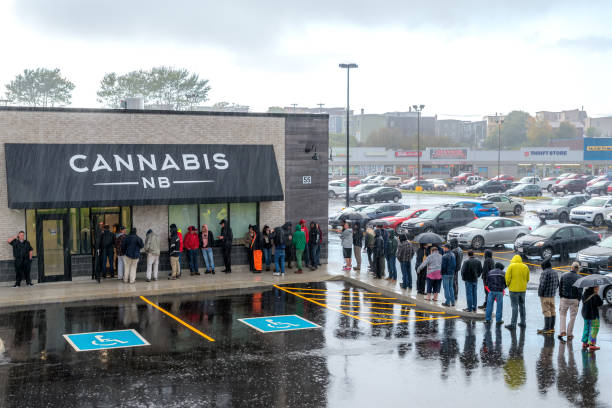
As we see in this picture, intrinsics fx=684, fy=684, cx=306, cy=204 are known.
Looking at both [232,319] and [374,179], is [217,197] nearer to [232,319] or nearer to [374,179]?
[232,319]

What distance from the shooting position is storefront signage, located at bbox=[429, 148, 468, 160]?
324ft

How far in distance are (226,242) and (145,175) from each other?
3.38 meters

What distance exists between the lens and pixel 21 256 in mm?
19609

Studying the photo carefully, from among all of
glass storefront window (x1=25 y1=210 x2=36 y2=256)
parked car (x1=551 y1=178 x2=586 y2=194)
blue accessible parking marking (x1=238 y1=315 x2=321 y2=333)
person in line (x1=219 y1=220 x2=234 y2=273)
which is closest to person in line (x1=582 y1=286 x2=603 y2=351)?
blue accessible parking marking (x1=238 y1=315 x2=321 y2=333)

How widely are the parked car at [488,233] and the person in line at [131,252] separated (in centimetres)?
1429

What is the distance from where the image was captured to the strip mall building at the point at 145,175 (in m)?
20.0

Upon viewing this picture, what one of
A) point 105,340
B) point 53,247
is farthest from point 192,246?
point 105,340

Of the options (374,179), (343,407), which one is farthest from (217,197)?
(374,179)

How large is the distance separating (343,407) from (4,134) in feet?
46.6

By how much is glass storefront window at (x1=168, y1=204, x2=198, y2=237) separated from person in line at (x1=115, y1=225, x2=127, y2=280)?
5.41 ft

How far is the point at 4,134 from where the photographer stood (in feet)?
65.1

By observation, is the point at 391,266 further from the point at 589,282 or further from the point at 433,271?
the point at 589,282

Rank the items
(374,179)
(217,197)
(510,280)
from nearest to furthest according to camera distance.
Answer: (510,280)
(217,197)
(374,179)

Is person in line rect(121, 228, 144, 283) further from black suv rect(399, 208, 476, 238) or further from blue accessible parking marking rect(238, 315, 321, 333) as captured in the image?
black suv rect(399, 208, 476, 238)
